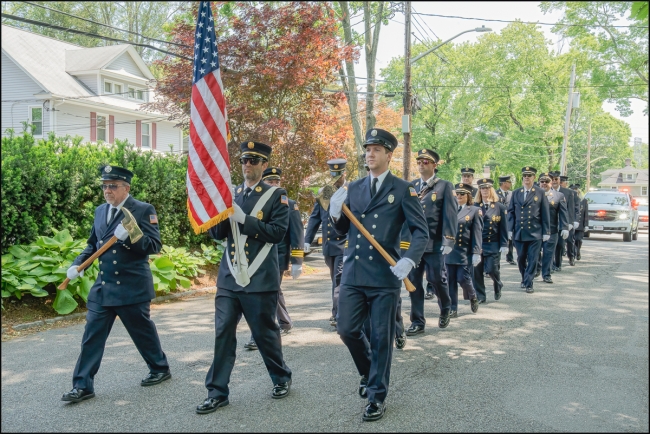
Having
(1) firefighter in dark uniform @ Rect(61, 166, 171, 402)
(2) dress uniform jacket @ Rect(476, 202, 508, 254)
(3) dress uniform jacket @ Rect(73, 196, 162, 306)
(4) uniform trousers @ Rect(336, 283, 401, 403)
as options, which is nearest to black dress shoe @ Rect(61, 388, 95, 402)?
(1) firefighter in dark uniform @ Rect(61, 166, 171, 402)

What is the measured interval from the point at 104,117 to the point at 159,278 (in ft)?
71.8

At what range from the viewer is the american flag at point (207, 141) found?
5.05 m

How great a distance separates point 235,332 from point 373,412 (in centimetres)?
127

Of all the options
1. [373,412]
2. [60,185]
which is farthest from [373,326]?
[60,185]

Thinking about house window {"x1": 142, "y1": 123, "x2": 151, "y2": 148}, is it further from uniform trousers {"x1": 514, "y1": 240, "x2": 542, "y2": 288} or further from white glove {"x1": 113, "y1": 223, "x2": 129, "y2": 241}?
white glove {"x1": 113, "y1": 223, "x2": 129, "y2": 241}

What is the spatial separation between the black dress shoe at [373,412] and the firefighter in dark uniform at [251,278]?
90 centimetres

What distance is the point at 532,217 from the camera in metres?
12.1

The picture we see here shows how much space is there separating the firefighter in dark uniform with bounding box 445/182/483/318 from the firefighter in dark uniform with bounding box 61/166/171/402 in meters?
4.87

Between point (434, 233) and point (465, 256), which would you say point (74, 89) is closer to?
point (465, 256)

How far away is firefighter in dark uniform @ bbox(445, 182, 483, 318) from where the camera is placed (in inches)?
367

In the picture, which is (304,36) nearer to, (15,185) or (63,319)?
(15,185)

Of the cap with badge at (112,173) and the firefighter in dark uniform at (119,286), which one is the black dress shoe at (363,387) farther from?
the cap with badge at (112,173)

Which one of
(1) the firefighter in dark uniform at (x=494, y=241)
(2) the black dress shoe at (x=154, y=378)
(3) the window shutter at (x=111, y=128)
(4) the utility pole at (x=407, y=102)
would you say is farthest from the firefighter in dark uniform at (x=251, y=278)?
(3) the window shutter at (x=111, y=128)

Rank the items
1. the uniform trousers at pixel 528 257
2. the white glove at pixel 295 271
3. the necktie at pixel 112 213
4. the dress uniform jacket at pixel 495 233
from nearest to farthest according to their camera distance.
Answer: the necktie at pixel 112 213 < the white glove at pixel 295 271 < the dress uniform jacket at pixel 495 233 < the uniform trousers at pixel 528 257
